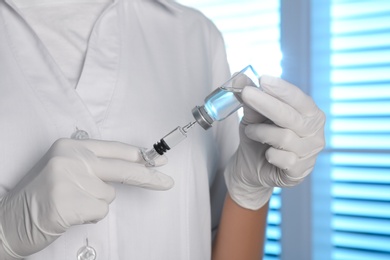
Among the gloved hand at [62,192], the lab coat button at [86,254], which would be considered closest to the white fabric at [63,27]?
the gloved hand at [62,192]

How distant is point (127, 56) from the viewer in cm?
99

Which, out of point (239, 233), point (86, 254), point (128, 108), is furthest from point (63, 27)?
point (239, 233)

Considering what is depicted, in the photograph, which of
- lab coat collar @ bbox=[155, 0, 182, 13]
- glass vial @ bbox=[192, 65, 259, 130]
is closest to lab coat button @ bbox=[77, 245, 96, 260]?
glass vial @ bbox=[192, 65, 259, 130]

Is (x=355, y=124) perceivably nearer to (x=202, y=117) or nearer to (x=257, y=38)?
(x=257, y=38)

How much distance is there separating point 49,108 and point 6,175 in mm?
153

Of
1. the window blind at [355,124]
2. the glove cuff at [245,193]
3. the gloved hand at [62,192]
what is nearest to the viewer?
the gloved hand at [62,192]

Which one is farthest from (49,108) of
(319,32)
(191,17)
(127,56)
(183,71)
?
(319,32)

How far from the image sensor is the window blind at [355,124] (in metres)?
1.37

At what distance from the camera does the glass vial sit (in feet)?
2.85

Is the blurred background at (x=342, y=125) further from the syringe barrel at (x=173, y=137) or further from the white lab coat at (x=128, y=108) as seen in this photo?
the syringe barrel at (x=173, y=137)

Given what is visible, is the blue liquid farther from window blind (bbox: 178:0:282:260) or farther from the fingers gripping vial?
window blind (bbox: 178:0:282:260)

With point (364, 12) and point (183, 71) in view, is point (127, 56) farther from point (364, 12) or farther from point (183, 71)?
point (364, 12)

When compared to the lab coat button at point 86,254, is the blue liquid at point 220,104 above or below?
above

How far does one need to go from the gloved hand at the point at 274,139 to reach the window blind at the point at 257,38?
570 mm
